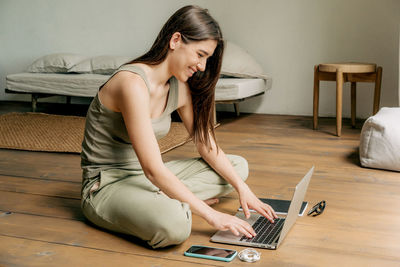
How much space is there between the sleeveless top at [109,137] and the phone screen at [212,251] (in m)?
0.45

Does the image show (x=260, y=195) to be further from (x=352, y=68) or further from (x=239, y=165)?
(x=352, y=68)

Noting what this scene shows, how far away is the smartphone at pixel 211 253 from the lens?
5.31ft

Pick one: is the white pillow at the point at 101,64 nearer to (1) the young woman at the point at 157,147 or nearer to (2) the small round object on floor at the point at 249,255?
(1) the young woman at the point at 157,147

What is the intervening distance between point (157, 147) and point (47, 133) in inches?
90.2

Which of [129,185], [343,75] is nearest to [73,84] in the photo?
[343,75]

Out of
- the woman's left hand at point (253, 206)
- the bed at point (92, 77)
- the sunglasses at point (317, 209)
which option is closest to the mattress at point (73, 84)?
the bed at point (92, 77)

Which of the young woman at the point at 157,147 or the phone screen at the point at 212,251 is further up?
the young woman at the point at 157,147

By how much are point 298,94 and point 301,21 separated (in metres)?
0.65

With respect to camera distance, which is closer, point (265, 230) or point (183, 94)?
point (265, 230)

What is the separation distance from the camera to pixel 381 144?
2.76 meters

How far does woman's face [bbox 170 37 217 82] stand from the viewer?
1721mm

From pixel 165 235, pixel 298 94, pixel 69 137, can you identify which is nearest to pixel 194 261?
pixel 165 235

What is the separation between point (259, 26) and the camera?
467 centimetres

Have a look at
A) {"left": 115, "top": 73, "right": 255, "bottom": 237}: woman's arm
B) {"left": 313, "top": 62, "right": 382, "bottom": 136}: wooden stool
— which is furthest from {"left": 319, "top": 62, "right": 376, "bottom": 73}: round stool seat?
{"left": 115, "top": 73, "right": 255, "bottom": 237}: woman's arm
